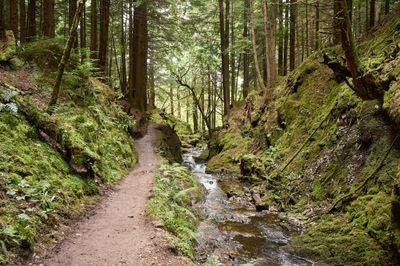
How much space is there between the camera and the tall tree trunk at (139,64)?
61.4ft

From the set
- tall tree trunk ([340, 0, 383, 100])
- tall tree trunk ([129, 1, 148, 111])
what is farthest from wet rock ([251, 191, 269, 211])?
tall tree trunk ([129, 1, 148, 111])

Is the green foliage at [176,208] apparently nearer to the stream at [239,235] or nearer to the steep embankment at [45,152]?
the stream at [239,235]

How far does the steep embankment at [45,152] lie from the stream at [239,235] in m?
3.15

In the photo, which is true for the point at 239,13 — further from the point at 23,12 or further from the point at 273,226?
the point at 273,226

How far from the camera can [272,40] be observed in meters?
15.7

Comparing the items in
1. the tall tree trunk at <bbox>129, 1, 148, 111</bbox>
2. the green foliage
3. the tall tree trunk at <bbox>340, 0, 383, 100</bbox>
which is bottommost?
the green foliage

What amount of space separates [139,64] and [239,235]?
615 inches

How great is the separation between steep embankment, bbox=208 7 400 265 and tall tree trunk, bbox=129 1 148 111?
9352mm

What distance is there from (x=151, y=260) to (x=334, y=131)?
7.60 meters

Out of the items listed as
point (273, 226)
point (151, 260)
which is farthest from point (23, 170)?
point (273, 226)

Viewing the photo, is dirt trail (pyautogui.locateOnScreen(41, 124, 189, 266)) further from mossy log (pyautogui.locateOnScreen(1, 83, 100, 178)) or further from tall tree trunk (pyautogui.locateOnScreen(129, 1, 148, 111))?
tall tree trunk (pyautogui.locateOnScreen(129, 1, 148, 111))

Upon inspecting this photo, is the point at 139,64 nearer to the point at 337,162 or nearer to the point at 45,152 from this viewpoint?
the point at 45,152

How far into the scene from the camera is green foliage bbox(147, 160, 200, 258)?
18.7 feet

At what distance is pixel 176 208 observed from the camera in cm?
736
